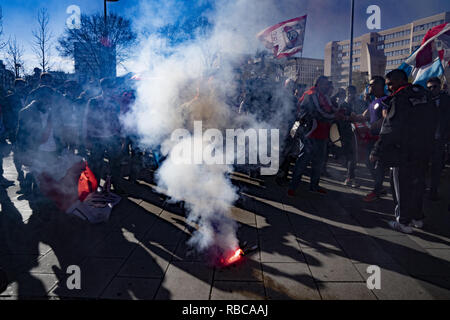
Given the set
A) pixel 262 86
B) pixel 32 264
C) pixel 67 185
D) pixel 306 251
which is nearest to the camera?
pixel 32 264

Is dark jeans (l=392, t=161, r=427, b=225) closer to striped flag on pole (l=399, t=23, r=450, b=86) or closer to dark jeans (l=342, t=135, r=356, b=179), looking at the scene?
dark jeans (l=342, t=135, r=356, b=179)

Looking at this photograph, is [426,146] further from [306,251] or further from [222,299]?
[222,299]

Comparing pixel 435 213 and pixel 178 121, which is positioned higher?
pixel 178 121

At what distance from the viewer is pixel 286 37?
676cm

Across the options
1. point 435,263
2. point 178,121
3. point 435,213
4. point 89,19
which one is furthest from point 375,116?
point 89,19

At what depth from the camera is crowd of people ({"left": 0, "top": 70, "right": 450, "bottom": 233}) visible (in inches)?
148

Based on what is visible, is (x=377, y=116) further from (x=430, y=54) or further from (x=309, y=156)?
(x=430, y=54)

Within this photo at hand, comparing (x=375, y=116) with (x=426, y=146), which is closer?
(x=426, y=146)

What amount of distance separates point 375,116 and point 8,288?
5670 mm

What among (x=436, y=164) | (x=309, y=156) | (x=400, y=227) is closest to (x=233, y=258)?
(x=400, y=227)

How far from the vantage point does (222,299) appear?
7.86 ft

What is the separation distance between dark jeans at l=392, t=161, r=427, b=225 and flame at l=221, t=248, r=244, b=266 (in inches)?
95.1

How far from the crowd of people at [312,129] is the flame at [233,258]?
2346 millimetres
